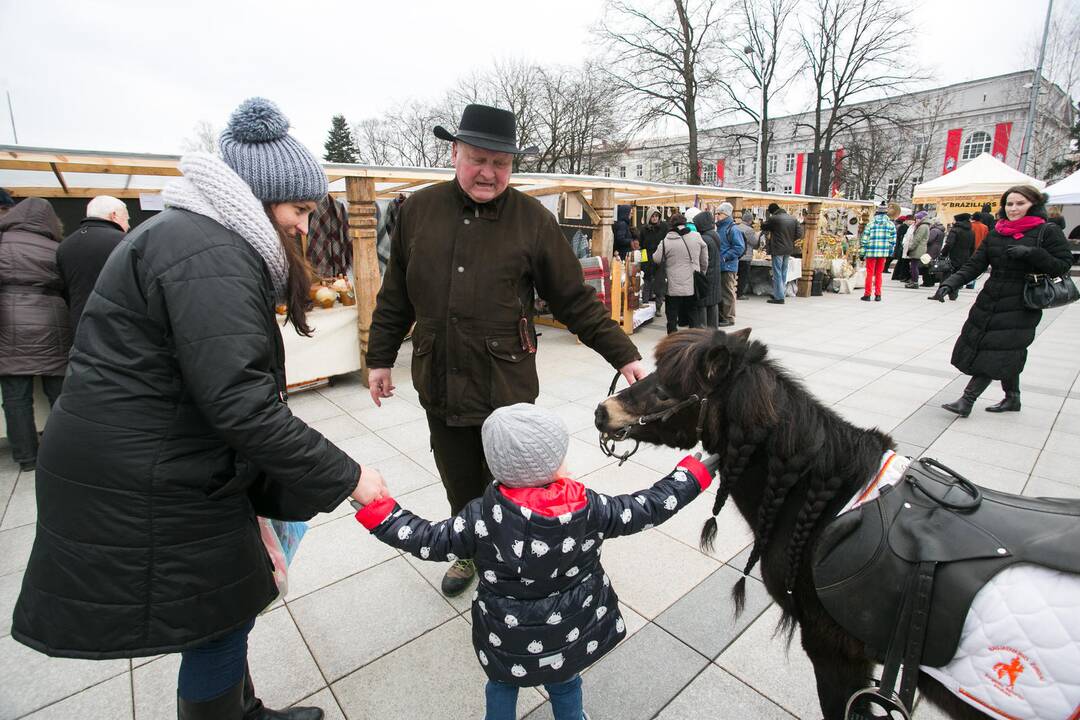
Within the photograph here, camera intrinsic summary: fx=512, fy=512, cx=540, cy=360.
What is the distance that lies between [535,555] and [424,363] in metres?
1.00

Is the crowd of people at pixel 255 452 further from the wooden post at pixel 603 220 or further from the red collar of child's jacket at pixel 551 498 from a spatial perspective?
the wooden post at pixel 603 220

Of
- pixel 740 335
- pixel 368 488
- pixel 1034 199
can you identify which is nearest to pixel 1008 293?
pixel 1034 199

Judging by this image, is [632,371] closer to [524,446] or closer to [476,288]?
[476,288]

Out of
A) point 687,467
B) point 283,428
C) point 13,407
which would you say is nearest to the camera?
point 283,428

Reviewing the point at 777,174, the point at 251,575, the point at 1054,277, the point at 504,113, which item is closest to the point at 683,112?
the point at 1054,277

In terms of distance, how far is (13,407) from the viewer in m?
3.81

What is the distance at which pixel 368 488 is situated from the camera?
4.34 feet

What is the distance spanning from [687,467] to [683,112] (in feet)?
78.6

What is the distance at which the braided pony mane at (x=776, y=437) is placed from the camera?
1.42 m

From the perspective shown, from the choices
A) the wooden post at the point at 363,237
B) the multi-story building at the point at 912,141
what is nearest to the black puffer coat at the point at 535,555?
the wooden post at the point at 363,237

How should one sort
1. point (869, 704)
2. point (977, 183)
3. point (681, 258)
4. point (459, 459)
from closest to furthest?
point (869, 704) < point (459, 459) < point (681, 258) < point (977, 183)

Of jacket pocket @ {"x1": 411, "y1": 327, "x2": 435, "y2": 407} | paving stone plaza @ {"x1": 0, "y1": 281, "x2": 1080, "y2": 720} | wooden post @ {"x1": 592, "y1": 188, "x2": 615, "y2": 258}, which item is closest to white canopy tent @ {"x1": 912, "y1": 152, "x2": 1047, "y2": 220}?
wooden post @ {"x1": 592, "y1": 188, "x2": 615, "y2": 258}

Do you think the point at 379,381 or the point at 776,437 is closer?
the point at 776,437

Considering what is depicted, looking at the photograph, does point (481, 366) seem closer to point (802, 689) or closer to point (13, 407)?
point (802, 689)
